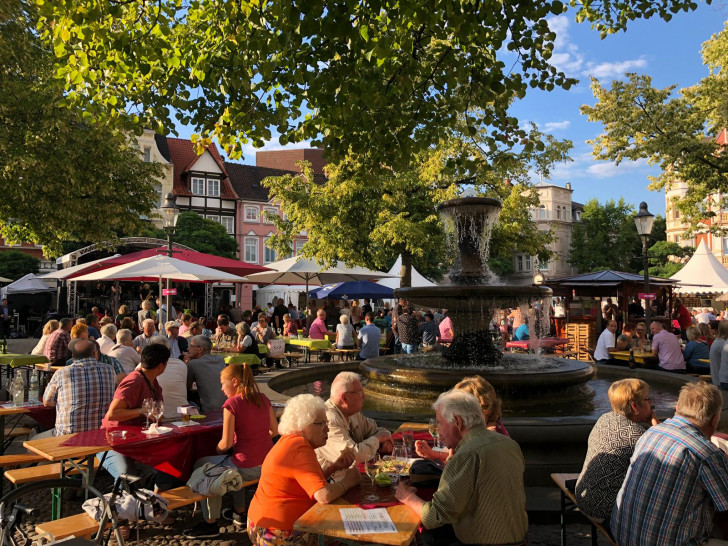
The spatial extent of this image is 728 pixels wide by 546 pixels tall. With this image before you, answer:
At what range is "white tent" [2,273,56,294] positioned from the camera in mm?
29133

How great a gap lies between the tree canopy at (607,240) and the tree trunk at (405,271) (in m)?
45.8

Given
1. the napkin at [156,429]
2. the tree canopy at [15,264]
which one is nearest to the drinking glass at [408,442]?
the napkin at [156,429]

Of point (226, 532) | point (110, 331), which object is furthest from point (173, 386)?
point (110, 331)

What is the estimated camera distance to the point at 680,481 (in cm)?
312

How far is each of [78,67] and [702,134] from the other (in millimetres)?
19954

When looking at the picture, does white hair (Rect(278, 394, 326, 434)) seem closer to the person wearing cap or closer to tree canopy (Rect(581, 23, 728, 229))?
the person wearing cap

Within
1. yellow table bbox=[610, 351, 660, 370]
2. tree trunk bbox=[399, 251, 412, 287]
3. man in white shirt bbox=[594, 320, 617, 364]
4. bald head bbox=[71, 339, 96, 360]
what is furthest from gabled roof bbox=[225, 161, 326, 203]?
bald head bbox=[71, 339, 96, 360]

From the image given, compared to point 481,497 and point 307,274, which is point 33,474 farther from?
point 307,274

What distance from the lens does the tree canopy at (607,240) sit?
65.1 meters

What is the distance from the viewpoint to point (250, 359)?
36.0ft

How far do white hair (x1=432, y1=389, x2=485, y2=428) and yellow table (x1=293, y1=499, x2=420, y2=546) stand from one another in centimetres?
58

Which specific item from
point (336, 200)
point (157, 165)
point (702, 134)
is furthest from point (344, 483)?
point (336, 200)

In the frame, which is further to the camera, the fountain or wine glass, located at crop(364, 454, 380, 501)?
the fountain

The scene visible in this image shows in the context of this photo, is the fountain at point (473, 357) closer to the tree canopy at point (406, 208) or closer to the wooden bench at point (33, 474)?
the wooden bench at point (33, 474)
